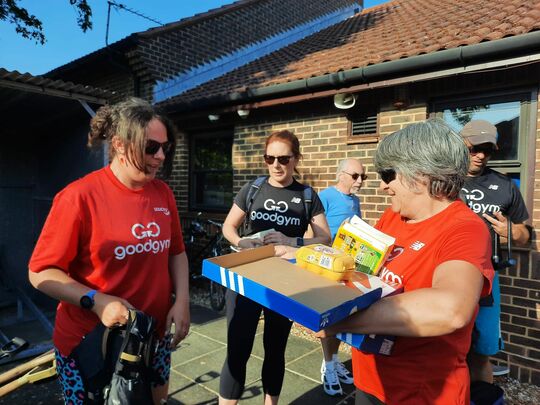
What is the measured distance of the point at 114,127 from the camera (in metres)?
1.70

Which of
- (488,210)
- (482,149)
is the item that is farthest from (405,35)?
(488,210)

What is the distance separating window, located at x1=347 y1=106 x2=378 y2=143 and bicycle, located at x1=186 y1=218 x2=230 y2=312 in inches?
99.6

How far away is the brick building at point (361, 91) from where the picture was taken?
3.48m

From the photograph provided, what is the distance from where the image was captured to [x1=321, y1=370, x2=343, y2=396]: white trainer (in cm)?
316

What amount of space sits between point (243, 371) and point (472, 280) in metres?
1.70

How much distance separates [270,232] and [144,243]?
0.87 metres

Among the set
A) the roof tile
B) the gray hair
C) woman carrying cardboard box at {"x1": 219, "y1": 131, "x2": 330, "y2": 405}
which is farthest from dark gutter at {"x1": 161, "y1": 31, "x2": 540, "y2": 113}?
the gray hair

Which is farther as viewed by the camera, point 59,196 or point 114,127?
point 114,127

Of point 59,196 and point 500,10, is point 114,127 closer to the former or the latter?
point 59,196

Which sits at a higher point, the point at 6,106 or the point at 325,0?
the point at 325,0

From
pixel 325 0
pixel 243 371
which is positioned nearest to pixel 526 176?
pixel 243 371

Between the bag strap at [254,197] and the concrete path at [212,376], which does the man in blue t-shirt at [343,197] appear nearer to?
the concrete path at [212,376]

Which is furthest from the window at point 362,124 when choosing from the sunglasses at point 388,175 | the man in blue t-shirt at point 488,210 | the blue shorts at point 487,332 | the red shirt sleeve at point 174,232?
the sunglasses at point 388,175

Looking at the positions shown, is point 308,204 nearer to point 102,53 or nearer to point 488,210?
point 488,210
